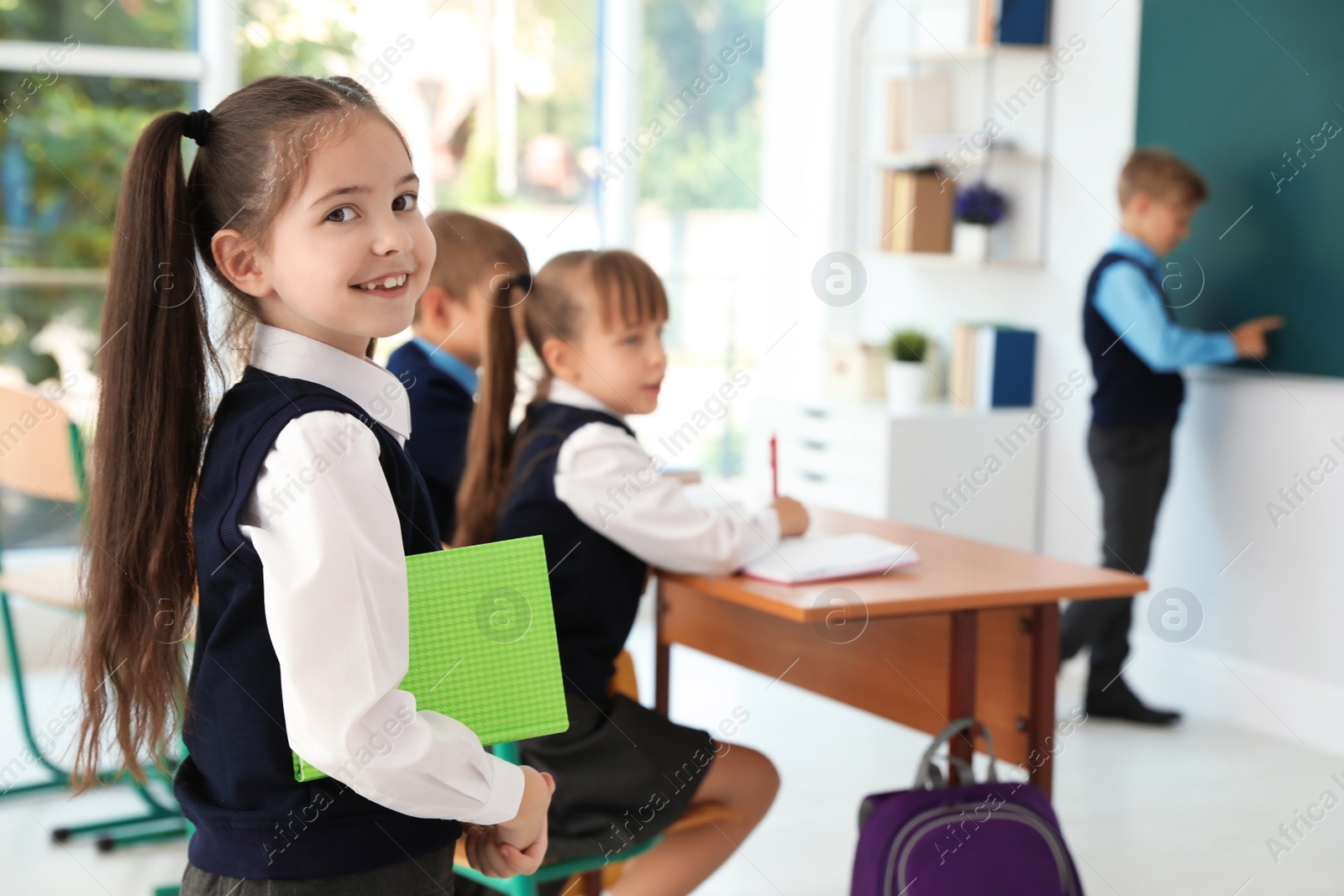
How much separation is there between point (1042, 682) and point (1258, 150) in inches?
83.4

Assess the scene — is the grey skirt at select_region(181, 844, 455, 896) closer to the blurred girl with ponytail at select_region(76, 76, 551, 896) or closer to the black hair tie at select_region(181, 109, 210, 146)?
the blurred girl with ponytail at select_region(76, 76, 551, 896)

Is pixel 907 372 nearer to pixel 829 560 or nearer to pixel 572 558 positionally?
pixel 829 560

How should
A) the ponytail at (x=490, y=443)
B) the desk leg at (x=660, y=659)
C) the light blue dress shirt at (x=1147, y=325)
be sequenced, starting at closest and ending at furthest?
the ponytail at (x=490, y=443), the desk leg at (x=660, y=659), the light blue dress shirt at (x=1147, y=325)

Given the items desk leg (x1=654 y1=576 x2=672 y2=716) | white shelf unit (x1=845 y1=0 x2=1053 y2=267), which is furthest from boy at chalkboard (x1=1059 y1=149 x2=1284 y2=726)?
desk leg (x1=654 y1=576 x2=672 y2=716)

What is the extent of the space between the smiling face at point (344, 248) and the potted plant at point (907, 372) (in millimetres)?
3282

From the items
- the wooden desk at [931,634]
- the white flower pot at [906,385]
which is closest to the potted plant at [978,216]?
the white flower pot at [906,385]

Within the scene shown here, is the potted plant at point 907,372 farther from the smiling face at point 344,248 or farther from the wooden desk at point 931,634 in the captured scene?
the smiling face at point 344,248

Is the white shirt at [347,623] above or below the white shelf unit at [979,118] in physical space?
below

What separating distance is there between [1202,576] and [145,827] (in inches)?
109

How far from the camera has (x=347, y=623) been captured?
0.92 meters

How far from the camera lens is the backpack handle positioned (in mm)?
1888

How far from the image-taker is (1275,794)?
3.13 m

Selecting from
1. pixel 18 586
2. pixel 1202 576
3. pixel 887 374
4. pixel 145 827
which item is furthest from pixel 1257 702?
pixel 18 586

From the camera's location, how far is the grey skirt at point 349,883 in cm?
102
